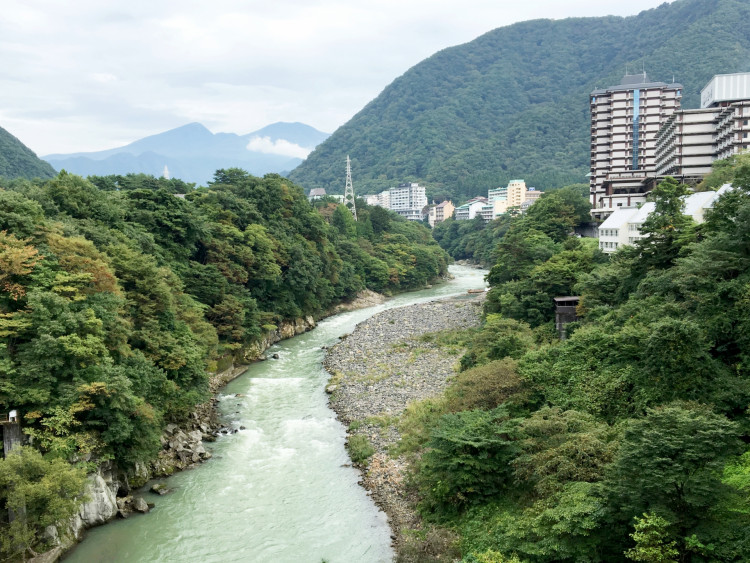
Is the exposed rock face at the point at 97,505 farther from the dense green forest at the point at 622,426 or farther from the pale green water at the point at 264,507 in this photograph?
the dense green forest at the point at 622,426

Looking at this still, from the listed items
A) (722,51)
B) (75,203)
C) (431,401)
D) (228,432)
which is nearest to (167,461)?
(228,432)

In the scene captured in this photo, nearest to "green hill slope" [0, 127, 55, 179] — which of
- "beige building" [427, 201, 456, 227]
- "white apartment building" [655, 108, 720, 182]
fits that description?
"white apartment building" [655, 108, 720, 182]

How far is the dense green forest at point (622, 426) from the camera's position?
8.53 metres

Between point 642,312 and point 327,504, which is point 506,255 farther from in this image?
point 327,504

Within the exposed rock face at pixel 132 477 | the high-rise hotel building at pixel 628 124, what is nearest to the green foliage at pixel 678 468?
the exposed rock face at pixel 132 477

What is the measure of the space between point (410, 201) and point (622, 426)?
114095 millimetres

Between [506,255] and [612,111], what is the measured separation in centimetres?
2663

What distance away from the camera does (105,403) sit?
14898mm

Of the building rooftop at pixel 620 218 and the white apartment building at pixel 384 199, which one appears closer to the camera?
the building rooftop at pixel 620 218

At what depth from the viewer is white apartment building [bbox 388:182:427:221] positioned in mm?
122062

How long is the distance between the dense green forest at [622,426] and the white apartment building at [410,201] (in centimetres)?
10015

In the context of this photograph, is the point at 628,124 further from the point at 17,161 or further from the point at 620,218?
the point at 17,161

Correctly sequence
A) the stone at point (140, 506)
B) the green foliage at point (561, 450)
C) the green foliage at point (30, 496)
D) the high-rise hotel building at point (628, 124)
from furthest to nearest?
the high-rise hotel building at point (628, 124) < the stone at point (140, 506) < the green foliage at point (30, 496) < the green foliage at point (561, 450)

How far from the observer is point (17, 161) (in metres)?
64.3
